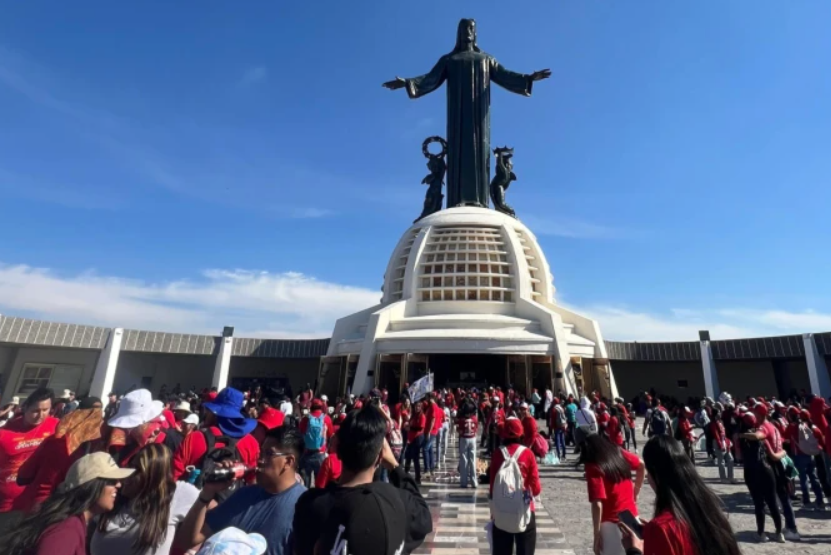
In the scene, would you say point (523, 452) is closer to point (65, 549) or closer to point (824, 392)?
point (65, 549)

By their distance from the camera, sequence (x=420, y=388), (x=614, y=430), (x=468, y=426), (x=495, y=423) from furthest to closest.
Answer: (x=420, y=388)
(x=495, y=423)
(x=614, y=430)
(x=468, y=426)

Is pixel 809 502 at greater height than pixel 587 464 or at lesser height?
lesser

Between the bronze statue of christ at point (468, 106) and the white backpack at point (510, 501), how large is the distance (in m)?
31.8

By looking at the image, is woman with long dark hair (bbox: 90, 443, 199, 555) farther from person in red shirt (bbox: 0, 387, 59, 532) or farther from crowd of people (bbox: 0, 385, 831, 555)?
person in red shirt (bbox: 0, 387, 59, 532)

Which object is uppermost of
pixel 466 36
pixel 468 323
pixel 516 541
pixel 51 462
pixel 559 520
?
pixel 466 36

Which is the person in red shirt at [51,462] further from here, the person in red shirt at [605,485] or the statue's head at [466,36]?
the statue's head at [466,36]

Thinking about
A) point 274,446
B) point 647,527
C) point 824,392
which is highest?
point 824,392

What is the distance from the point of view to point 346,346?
25031 millimetres

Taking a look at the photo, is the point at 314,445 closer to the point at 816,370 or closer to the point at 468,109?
the point at 816,370

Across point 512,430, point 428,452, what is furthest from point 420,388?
point 512,430

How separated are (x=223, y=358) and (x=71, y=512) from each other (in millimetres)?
30192

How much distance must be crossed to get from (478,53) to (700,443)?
3407cm

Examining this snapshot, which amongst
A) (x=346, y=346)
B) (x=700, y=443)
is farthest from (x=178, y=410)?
(x=346, y=346)

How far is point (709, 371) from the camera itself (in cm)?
2719
